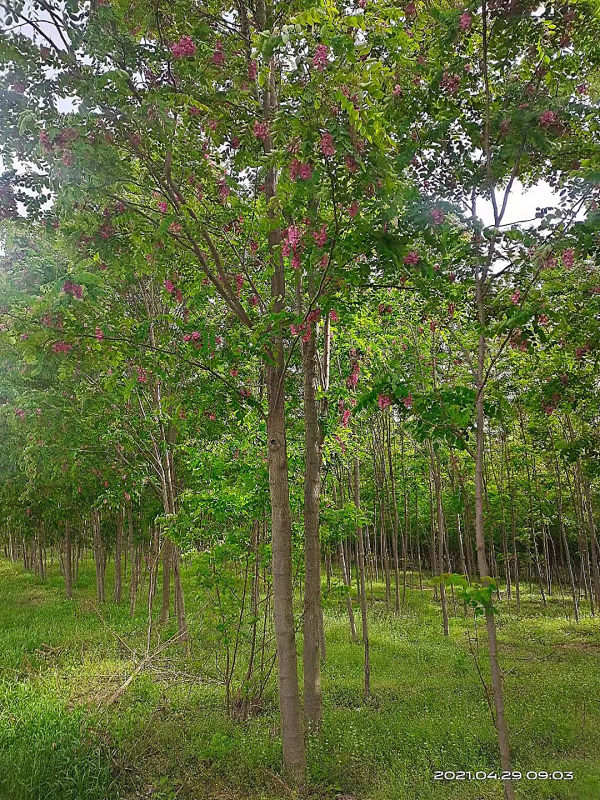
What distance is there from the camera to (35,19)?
4055 millimetres

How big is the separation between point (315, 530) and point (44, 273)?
491cm

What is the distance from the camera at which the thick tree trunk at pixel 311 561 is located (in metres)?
A: 5.73

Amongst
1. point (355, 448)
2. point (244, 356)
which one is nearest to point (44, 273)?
point (244, 356)

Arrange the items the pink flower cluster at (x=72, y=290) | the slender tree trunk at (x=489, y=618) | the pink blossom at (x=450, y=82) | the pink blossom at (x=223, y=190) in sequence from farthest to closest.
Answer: the pink blossom at (x=223, y=190) < the pink flower cluster at (x=72, y=290) < the pink blossom at (x=450, y=82) < the slender tree trunk at (x=489, y=618)

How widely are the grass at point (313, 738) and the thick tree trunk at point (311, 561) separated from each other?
35 centimetres

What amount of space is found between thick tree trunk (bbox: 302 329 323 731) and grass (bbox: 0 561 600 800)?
35 centimetres

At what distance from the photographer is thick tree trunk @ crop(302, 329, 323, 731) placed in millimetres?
5734

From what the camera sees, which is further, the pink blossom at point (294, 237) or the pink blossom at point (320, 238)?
the pink blossom at point (294, 237)

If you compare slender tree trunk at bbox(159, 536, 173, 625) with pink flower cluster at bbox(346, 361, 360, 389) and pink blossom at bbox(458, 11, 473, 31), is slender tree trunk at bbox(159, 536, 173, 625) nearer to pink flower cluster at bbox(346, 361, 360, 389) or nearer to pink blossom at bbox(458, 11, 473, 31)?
pink flower cluster at bbox(346, 361, 360, 389)

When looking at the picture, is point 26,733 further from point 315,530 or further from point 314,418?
point 314,418

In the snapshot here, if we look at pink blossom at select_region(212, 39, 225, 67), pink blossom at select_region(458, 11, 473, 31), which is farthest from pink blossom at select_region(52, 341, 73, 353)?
pink blossom at select_region(458, 11, 473, 31)

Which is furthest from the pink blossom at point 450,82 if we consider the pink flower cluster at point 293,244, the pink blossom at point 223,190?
the pink blossom at point 223,190

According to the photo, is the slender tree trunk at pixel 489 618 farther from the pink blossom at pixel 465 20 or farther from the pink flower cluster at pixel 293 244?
the pink blossom at pixel 465 20

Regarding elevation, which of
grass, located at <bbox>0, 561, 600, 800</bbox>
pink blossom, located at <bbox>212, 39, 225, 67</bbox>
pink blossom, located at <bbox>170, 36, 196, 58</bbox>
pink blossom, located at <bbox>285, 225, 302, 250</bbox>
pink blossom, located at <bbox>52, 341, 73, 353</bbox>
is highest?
pink blossom, located at <bbox>212, 39, 225, 67</bbox>
